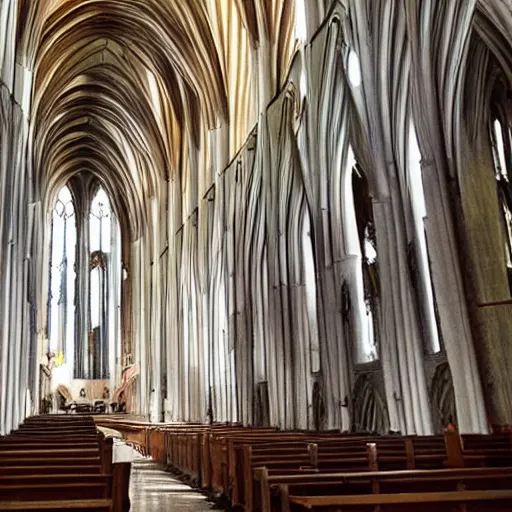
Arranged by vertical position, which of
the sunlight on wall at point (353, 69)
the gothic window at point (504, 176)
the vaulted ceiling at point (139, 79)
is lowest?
the gothic window at point (504, 176)

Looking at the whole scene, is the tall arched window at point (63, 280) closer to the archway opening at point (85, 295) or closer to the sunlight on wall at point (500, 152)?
the archway opening at point (85, 295)

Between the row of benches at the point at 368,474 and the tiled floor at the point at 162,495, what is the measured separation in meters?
0.34

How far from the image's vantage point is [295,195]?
14469mm

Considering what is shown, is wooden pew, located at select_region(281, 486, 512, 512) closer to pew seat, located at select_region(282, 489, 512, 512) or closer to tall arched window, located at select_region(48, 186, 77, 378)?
pew seat, located at select_region(282, 489, 512, 512)

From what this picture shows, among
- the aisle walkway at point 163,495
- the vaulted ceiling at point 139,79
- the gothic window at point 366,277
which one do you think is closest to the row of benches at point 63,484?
the aisle walkway at point 163,495

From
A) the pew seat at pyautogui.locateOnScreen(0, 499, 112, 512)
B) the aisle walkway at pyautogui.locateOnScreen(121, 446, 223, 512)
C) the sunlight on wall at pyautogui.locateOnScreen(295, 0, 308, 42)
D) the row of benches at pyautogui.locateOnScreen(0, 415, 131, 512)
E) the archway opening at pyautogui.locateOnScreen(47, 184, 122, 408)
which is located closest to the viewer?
the pew seat at pyautogui.locateOnScreen(0, 499, 112, 512)

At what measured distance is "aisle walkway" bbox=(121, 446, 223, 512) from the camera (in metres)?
7.39

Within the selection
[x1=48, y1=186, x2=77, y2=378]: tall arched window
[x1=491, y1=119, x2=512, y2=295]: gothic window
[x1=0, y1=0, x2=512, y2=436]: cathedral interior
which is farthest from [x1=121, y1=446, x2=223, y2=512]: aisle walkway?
[x1=48, y1=186, x2=77, y2=378]: tall arched window

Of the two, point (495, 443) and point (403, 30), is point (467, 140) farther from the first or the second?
point (495, 443)

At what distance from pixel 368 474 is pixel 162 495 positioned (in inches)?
243

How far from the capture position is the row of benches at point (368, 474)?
2652mm

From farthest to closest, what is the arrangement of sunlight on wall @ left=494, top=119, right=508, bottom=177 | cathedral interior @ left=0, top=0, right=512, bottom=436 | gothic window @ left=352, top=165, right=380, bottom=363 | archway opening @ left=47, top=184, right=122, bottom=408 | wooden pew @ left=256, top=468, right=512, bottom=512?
1. archway opening @ left=47, top=184, right=122, bottom=408
2. gothic window @ left=352, top=165, right=380, bottom=363
3. sunlight on wall @ left=494, top=119, right=508, bottom=177
4. cathedral interior @ left=0, top=0, right=512, bottom=436
5. wooden pew @ left=256, top=468, right=512, bottom=512

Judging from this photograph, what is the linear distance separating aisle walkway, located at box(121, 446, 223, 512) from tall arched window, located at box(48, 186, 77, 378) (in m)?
25.4

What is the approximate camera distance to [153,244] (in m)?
30.0
